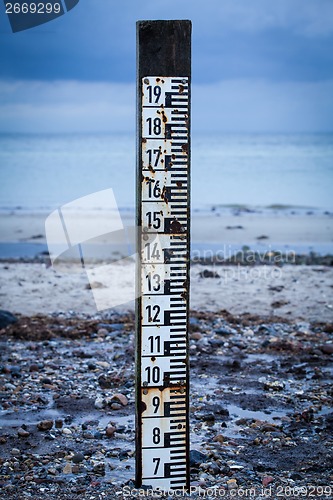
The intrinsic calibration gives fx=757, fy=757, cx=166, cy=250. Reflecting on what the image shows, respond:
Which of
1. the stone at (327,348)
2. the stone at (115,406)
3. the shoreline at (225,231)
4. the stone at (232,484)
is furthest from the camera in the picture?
the shoreline at (225,231)

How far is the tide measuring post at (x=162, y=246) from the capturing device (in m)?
4.29

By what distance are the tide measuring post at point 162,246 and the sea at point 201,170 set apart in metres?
21.8

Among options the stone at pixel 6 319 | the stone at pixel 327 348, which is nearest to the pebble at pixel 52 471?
the stone at pixel 327 348

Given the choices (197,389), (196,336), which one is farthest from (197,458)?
(196,336)

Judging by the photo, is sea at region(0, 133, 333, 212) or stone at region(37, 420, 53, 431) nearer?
stone at region(37, 420, 53, 431)

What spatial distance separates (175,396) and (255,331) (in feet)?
15.5

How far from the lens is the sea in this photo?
31.3 metres

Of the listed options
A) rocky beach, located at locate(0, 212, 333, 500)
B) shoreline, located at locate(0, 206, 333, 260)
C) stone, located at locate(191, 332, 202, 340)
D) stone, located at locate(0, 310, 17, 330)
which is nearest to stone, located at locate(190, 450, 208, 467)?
rocky beach, located at locate(0, 212, 333, 500)

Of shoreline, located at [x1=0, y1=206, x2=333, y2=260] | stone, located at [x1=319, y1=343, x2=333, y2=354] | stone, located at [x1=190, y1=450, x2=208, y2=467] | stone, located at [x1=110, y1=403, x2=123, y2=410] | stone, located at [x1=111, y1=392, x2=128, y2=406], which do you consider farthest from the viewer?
shoreline, located at [x1=0, y1=206, x2=333, y2=260]

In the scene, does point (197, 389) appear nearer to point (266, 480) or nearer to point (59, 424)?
point (59, 424)

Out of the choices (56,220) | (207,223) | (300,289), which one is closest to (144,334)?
(300,289)

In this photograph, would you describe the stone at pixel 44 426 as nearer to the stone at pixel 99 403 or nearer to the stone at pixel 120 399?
the stone at pixel 99 403

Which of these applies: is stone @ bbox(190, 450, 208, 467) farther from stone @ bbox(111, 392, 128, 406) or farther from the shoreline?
the shoreline

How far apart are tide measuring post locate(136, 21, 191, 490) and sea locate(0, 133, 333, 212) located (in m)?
21.8
